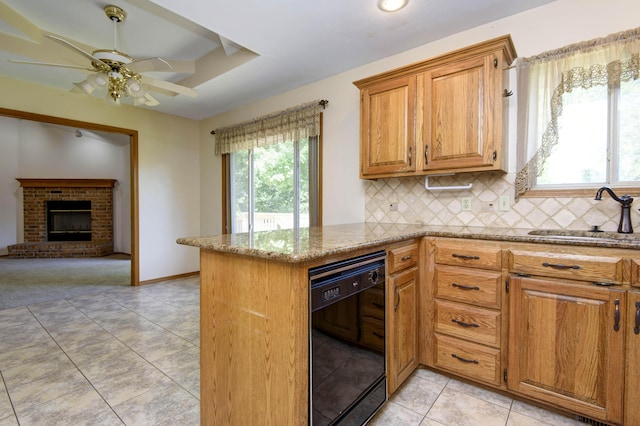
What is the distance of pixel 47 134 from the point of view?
6996 millimetres

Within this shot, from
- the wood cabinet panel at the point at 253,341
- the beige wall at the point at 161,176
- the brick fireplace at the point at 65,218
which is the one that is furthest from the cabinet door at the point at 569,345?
the brick fireplace at the point at 65,218

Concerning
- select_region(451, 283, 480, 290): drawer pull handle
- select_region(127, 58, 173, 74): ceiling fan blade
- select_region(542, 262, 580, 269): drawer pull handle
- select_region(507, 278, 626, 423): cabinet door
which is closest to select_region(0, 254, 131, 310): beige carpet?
select_region(127, 58, 173, 74): ceiling fan blade

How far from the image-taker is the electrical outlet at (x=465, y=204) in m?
2.34

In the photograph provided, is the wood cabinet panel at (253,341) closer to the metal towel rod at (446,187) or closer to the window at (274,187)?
the metal towel rod at (446,187)

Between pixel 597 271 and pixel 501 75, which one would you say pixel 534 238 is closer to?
pixel 597 271

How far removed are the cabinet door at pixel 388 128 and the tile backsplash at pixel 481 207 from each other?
0.34m

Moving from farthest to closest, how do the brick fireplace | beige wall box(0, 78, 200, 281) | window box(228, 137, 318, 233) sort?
1. the brick fireplace
2. beige wall box(0, 78, 200, 281)
3. window box(228, 137, 318, 233)

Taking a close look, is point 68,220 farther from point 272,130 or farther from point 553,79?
point 553,79

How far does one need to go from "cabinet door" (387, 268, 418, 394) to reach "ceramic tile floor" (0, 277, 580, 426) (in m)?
0.15

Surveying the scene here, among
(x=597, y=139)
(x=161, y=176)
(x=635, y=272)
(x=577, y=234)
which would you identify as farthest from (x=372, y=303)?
(x=161, y=176)

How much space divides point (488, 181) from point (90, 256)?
8158 millimetres

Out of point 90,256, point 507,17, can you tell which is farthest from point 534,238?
point 90,256

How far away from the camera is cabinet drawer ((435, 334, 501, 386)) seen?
1.76 meters

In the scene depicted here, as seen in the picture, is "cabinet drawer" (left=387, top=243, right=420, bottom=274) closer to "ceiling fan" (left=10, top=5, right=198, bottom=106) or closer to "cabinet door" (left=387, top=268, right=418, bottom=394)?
"cabinet door" (left=387, top=268, right=418, bottom=394)
